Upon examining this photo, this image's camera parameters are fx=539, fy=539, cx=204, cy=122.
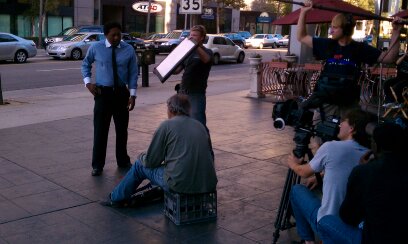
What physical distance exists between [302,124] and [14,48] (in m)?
22.1

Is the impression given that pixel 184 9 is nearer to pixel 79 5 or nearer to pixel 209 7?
pixel 79 5

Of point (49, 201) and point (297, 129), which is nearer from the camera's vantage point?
point (297, 129)

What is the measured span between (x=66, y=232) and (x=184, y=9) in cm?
859

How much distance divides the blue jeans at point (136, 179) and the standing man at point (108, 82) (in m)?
1.35

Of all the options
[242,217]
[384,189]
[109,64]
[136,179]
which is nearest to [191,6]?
[109,64]

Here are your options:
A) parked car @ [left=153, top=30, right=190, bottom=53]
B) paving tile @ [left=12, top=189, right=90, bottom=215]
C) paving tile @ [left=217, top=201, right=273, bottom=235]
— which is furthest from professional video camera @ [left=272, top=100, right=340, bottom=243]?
parked car @ [left=153, top=30, right=190, bottom=53]

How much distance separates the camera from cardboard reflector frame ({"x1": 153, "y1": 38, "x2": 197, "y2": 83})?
5.38m

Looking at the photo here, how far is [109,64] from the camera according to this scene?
6.41 m

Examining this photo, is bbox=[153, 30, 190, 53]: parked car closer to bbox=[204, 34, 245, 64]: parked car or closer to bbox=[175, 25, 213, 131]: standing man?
bbox=[204, 34, 245, 64]: parked car

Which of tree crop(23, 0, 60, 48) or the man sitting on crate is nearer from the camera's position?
the man sitting on crate

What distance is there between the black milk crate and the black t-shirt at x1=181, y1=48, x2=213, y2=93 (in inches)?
72.4

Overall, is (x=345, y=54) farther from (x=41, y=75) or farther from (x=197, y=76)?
(x=41, y=75)

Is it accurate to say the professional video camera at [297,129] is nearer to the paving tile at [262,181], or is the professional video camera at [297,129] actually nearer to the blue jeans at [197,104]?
the paving tile at [262,181]

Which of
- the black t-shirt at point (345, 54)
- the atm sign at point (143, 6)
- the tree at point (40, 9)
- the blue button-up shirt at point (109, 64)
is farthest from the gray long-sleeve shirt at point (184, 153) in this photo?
the atm sign at point (143, 6)
